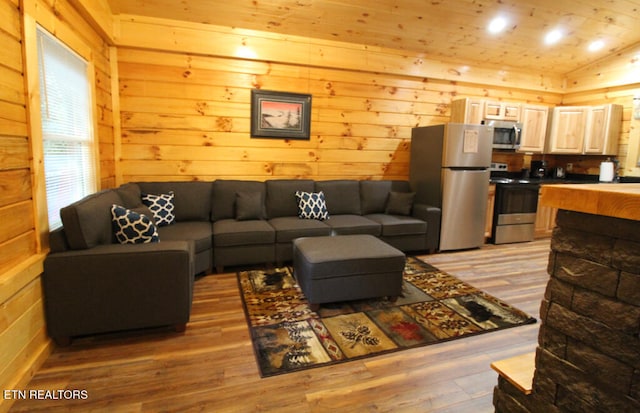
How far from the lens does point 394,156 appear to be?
4898 millimetres

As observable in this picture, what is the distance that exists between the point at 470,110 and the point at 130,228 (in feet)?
14.4

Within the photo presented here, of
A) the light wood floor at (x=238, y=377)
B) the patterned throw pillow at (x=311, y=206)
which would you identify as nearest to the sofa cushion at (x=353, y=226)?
the patterned throw pillow at (x=311, y=206)

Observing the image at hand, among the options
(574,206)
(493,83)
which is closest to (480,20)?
(493,83)

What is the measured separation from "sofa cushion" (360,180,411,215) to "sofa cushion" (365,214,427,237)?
250 millimetres

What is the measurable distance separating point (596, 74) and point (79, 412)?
7.10 meters

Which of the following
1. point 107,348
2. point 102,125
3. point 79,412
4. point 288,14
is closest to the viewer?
point 79,412

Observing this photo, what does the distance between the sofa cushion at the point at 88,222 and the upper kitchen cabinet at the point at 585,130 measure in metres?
5.88

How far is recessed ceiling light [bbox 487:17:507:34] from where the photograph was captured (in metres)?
3.98

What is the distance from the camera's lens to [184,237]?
3.11 metres

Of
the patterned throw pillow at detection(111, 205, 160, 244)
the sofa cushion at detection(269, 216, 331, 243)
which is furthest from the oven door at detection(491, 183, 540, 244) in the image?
the patterned throw pillow at detection(111, 205, 160, 244)

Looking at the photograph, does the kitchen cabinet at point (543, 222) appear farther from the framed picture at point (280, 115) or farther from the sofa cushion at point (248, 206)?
the sofa cushion at point (248, 206)

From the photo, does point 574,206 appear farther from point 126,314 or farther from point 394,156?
point 394,156

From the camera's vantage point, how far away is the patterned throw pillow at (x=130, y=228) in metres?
2.47
